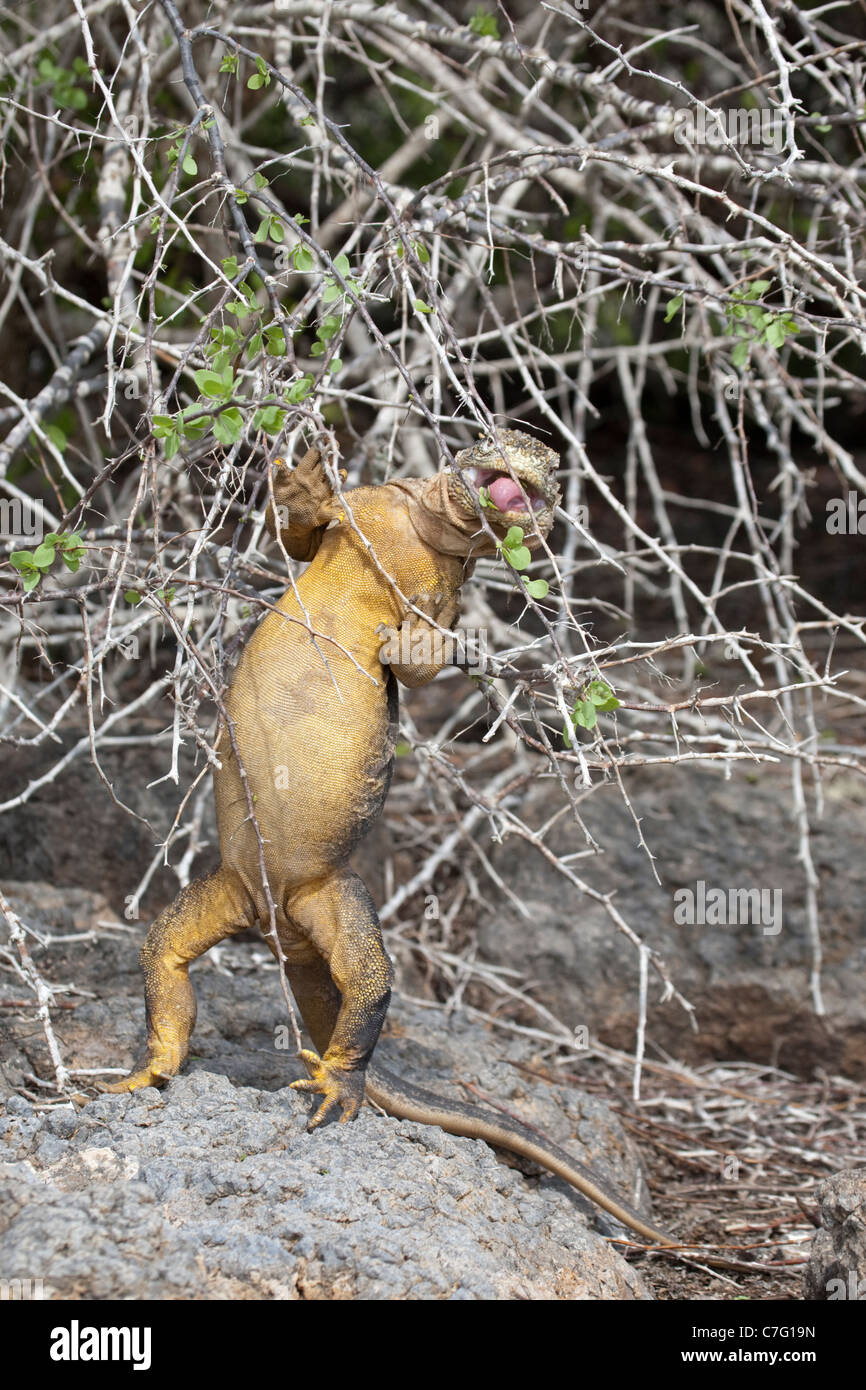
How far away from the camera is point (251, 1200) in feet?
8.73

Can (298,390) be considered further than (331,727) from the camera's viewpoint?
No

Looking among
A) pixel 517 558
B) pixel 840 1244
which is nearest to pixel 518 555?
pixel 517 558

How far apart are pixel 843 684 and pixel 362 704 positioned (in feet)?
13.3

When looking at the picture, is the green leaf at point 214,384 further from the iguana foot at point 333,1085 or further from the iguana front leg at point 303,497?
the iguana foot at point 333,1085

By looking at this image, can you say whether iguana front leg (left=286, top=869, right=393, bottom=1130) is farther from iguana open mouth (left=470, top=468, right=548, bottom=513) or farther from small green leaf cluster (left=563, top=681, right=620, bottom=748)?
iguana open mouth (left=470, top=468, right=548, bottom=513)

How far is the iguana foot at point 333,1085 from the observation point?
309 centimetres

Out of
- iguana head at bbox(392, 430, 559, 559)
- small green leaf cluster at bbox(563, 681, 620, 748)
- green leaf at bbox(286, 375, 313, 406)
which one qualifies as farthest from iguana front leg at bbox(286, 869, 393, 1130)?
green leaf at bbox(286, 375, 313, 406)

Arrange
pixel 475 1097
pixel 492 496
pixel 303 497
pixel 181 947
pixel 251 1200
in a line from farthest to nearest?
pixel 475 1097 < pixel 181 947 < pixel 303 497 < pixel 492 496 < pixel 251 1200

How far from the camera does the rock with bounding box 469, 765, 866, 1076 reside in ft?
16.4

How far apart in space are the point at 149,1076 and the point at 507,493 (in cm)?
159

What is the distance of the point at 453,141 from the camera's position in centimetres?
728

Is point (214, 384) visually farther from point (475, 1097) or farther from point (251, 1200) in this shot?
point (475, 1097)

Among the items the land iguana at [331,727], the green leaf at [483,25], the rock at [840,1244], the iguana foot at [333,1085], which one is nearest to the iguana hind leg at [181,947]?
the land iguana at [331,727]

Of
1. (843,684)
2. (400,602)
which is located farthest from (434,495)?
(843,684)
